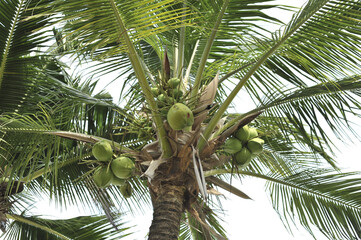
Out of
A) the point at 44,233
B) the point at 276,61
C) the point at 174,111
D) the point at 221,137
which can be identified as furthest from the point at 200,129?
the point at 44,233

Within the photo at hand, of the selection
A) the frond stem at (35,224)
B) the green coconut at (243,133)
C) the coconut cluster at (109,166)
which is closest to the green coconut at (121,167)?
the coconut cluster at (109,166)

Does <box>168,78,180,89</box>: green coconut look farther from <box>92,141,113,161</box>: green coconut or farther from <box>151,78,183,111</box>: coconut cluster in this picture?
<box>92,141,113,161</box>: green coconut

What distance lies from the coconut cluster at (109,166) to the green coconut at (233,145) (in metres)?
0.68

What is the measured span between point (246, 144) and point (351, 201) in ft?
5.68

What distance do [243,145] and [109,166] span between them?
963 mm

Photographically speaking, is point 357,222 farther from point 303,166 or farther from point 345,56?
point 345,56

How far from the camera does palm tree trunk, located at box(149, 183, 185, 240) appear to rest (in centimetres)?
305

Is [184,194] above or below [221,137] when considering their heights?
below

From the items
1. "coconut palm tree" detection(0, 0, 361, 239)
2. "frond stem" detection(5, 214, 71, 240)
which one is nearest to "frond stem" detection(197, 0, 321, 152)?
"coconut palm tree" detection(0, 0, 361, 239)

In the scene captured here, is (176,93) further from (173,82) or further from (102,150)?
(102,150)

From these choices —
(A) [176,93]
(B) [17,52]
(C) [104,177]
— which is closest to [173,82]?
(A) [176,93]

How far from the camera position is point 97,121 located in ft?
16.5

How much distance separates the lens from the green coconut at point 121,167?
123 inches

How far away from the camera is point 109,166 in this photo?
10.4 feet
